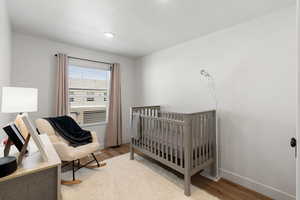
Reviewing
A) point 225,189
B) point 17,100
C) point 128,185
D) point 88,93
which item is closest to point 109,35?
point 88,93

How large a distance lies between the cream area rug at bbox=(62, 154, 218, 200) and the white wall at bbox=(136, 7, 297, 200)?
75cm

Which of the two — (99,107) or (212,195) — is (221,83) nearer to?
(212,195)

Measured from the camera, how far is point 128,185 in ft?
6.48

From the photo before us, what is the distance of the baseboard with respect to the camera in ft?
5.53

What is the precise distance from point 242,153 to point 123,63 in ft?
10.4

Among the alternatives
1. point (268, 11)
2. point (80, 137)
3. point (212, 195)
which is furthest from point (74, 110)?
point (268, 11)

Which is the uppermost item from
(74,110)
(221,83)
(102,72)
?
(102,72)

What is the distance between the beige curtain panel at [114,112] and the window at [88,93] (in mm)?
182

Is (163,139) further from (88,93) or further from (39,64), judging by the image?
(39,64)

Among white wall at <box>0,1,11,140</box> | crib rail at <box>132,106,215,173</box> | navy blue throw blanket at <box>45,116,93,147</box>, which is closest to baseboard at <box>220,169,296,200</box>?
crib rail at <box>132,106,215,173</box>

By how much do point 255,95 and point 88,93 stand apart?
3.20 m

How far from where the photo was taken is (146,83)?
373 centimetres

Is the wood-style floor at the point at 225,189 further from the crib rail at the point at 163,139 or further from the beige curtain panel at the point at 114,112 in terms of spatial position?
the beige curtain panel at the point at 114,112

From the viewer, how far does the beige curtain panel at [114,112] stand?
3.42 meters
